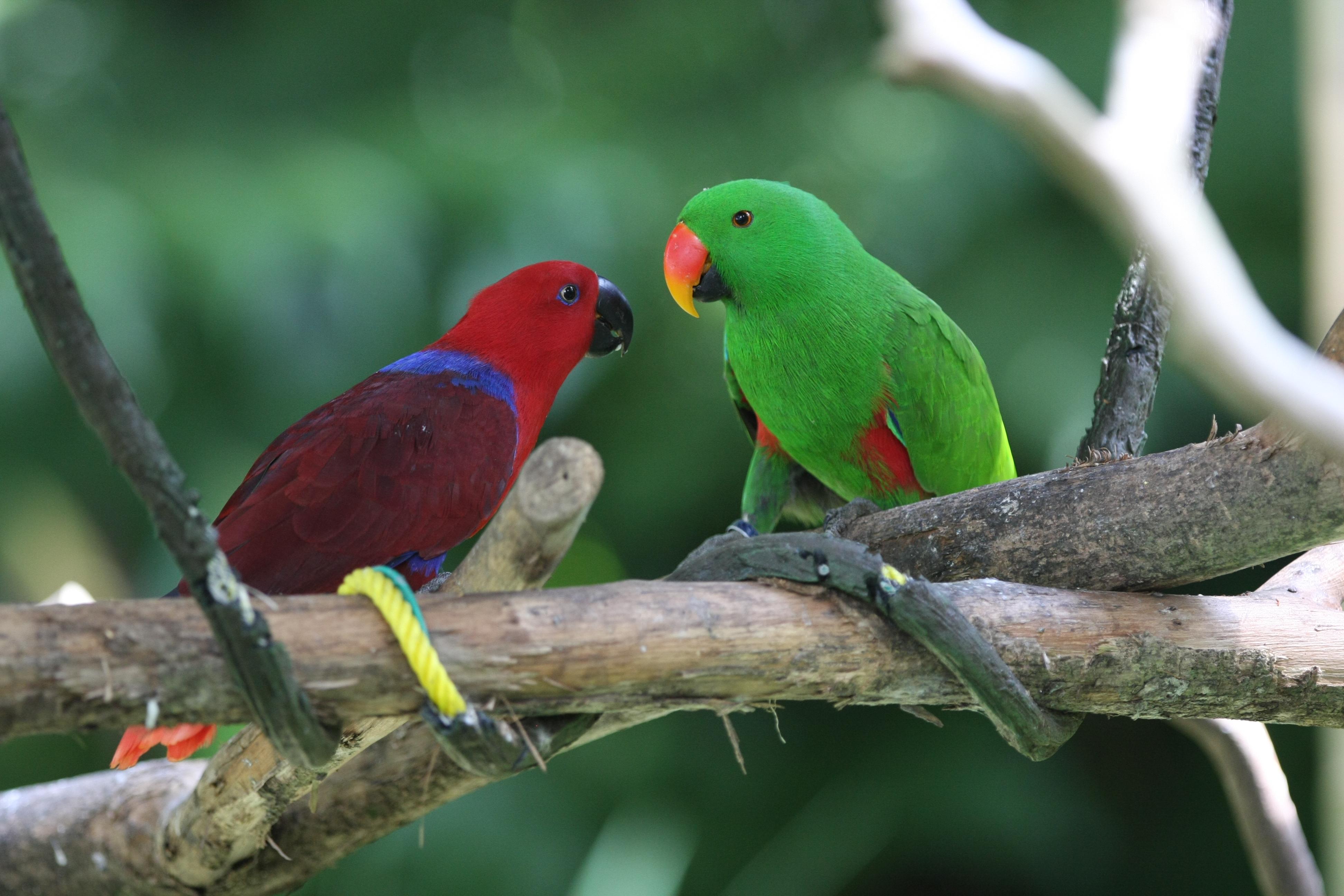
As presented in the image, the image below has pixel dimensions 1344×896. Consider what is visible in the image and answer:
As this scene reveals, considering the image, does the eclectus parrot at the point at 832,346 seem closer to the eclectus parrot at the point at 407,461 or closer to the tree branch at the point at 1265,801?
the eclectus parrot at the point at 407,461

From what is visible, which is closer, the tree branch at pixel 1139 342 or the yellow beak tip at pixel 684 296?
the tree branch at pixel 1139 342

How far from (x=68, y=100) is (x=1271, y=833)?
2956mm

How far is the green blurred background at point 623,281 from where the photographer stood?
2.44 m

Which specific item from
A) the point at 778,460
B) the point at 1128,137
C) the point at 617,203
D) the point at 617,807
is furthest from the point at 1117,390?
the point at 617,807

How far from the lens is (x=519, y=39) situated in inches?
114

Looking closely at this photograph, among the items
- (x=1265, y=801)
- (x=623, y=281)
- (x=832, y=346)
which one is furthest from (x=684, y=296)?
(x=623, y=281)

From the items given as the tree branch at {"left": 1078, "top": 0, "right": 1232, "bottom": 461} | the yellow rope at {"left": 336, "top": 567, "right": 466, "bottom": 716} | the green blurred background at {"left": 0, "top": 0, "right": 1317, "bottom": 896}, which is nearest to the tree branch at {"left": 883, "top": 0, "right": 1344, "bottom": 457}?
the yellow rope at {"left": 336, "top": 567, "right": 466, "bottom": 716}

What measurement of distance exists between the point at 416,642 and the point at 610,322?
0.69 metres

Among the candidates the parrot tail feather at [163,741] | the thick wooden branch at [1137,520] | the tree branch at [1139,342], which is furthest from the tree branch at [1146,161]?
the parrot tail feather at [163,741]

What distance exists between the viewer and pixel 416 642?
2.24 ft

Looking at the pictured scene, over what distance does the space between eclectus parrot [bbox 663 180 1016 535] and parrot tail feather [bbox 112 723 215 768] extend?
71cm

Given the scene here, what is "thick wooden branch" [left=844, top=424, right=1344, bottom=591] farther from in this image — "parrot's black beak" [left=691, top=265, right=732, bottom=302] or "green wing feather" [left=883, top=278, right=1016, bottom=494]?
"parrot's black beak" [left=691, top=265, right=732, bottom=302]

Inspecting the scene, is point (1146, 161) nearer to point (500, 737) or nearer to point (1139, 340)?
point (500, 737)

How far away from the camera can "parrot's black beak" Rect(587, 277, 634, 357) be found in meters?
1.29
